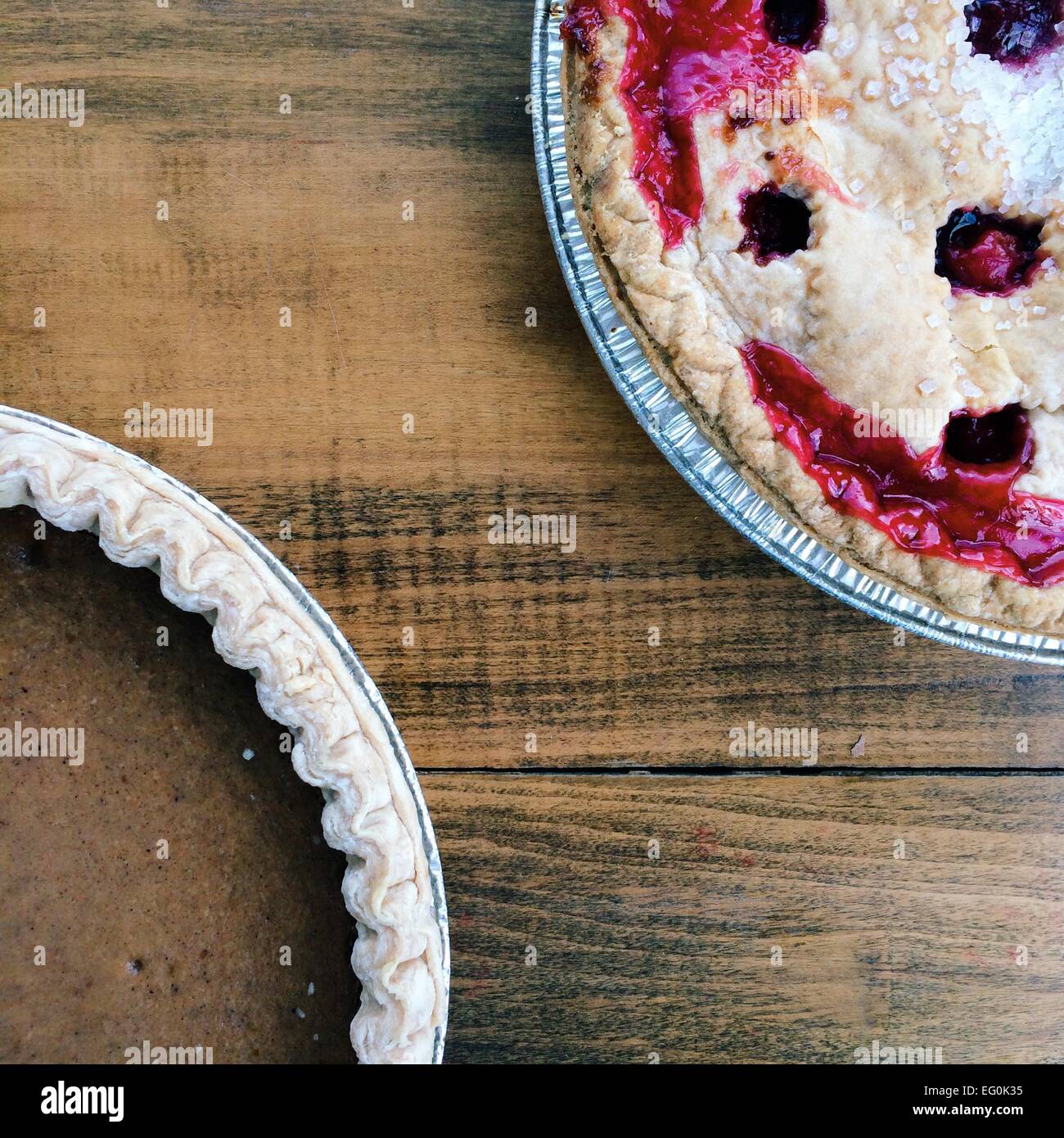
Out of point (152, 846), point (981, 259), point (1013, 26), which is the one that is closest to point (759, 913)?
point (152, 846)

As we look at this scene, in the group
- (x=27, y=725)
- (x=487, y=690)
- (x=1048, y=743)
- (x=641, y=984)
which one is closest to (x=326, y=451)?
(x=487, y=690)

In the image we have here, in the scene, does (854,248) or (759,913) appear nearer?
(854,248)

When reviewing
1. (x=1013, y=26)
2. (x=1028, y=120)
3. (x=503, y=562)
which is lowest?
(x=503, y=562)

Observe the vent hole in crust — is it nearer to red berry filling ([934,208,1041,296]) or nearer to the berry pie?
the berry pie

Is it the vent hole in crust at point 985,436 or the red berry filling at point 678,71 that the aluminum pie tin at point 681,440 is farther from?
the vent hole in crust at point 985,436

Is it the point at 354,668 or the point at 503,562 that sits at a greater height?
the point at 503,562

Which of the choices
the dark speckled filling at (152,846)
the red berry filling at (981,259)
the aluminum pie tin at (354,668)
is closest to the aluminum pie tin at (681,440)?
the red berry filling at (981,259)

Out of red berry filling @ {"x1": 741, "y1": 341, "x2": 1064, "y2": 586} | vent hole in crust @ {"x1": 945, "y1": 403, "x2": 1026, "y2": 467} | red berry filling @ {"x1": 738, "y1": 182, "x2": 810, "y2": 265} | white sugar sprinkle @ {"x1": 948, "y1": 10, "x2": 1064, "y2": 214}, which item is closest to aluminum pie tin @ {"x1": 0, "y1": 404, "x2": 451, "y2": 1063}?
red berry filling @ {"x1": 741, "y1": 341, "x2": 1064, "y2": 586}

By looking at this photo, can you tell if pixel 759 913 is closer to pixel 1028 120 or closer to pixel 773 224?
pixel 773 224
